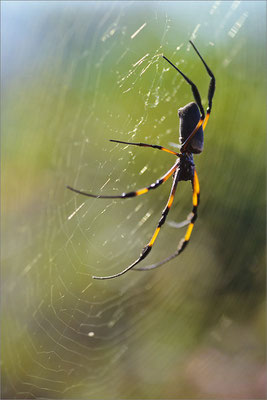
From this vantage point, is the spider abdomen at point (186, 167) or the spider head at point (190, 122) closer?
the spider head at point (190, 122)

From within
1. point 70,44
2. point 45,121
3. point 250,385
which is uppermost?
point 70,44

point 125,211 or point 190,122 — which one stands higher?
point 190,122

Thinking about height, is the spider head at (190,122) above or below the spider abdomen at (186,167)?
above

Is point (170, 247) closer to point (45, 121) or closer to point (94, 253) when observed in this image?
point (94, 253)

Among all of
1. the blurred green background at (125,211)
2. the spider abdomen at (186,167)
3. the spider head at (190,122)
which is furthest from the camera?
the blurred green background at (125,211)

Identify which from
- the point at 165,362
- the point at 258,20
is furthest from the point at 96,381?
the point at 258,20

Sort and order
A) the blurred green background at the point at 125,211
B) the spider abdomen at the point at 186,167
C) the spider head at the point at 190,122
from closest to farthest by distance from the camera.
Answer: the spider head at the point at 190,122, the spider abdomen at the point at 186,167, the blurred green background at the point at 125,211

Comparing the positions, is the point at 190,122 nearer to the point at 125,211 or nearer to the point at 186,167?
the point at 186,167

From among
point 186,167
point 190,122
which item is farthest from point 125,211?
point 190,122
